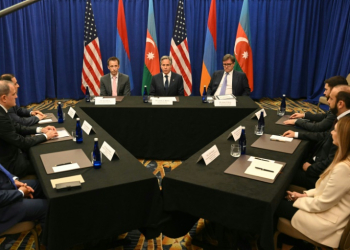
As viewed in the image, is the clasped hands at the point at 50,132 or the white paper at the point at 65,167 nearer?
the white paper at the point at 65,167

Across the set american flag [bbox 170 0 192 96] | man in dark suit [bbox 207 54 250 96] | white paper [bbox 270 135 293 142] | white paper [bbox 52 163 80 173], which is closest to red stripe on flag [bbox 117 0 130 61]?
american flag [bbox 170 0 192 96]

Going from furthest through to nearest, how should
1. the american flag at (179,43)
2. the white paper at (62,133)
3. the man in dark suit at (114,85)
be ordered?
the american flag at (179,43) < the man in dark suit at (114,85) < the white paper at (62,133)

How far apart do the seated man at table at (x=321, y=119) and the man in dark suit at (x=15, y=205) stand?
9.24 ft

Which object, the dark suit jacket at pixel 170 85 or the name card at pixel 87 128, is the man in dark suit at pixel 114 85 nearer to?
the dark suit jacket at pixel 170 85

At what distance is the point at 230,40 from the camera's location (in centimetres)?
856

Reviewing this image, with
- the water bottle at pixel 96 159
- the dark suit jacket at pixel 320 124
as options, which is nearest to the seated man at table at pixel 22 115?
the water bottle at pixel 96 159

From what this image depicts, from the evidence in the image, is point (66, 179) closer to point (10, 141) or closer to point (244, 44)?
→ point (10, 141)

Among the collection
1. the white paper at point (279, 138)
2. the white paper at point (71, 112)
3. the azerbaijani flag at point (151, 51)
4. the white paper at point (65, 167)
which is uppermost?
the azerbaijani flag at point (151, 51)

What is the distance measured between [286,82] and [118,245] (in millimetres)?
7087

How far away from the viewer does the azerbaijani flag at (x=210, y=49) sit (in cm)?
777

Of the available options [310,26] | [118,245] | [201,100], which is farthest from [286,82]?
[118,245]

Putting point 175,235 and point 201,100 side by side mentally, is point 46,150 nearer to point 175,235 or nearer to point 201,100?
point 175,235

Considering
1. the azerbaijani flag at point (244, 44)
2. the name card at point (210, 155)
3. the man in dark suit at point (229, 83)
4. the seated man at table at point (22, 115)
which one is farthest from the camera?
the azerbaijani flag at point (244, 44)

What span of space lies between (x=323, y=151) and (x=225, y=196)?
130 centimetres
